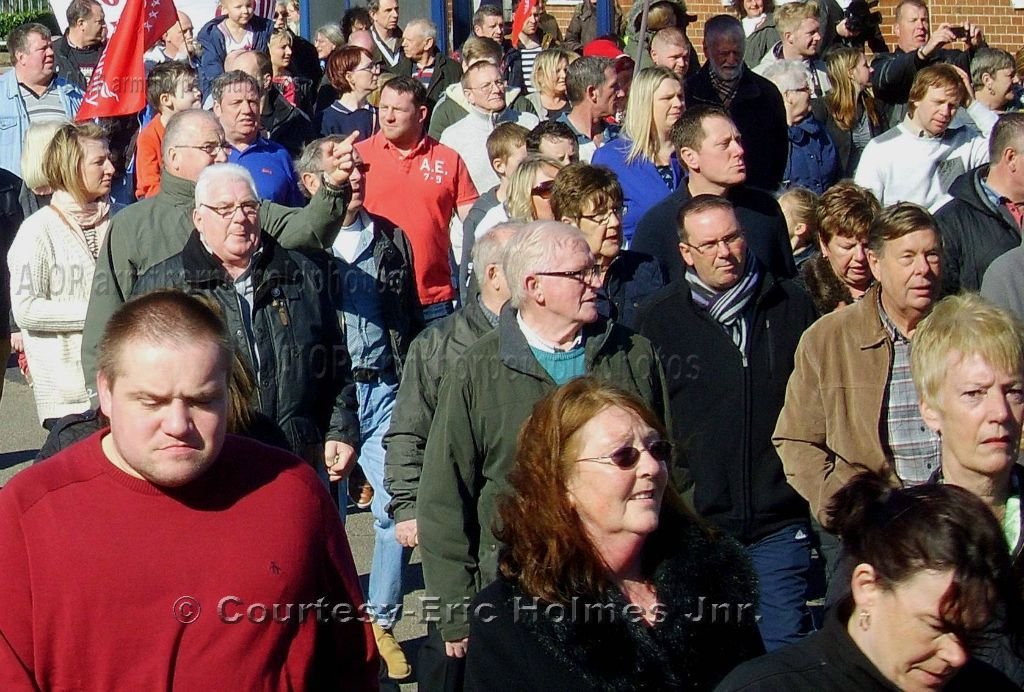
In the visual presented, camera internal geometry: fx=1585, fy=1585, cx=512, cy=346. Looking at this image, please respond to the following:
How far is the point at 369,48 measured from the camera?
12.1 meters

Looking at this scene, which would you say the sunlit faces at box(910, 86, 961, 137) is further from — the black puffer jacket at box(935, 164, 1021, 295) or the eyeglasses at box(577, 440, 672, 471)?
the eyeglasses at box(577, 440, 672, 471)

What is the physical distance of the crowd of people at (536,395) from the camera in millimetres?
3281

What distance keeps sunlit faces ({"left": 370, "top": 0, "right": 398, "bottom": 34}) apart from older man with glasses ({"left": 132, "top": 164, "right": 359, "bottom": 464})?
7.91 m

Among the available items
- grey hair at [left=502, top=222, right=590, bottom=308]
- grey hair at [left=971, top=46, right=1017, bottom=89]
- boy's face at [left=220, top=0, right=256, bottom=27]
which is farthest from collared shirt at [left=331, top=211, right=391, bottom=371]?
grey hair at [left=971, top=46, right=1017, bottom=89]

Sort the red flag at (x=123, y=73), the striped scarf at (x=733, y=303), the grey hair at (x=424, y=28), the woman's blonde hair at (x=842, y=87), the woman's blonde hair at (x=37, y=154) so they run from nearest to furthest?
1. the striped scarf at (x=733, y=303)
2. the woman's blonde hair at (x=37, y=154)
3. the red flag at (x=123, y=73)
4. the woman's blonde hair at (x=842, y=87)
5. the grey hair at (x=424, y=28)

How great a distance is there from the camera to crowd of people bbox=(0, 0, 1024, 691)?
3.28 metres

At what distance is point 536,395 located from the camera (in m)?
4.75

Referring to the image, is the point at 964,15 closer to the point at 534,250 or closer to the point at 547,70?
the point at 547,70

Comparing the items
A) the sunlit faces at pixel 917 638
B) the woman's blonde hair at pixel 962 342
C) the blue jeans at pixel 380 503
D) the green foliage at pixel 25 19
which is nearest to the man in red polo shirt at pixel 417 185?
the blue jeans at pixel 380 503

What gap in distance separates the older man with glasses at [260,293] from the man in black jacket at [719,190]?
5.23 ft

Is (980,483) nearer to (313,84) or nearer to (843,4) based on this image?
(313,84)

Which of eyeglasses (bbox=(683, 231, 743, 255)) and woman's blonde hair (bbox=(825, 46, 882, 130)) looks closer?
eyeglasses (bbox=(683, 231, 743, 255))

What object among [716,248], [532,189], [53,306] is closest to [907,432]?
[716,248]

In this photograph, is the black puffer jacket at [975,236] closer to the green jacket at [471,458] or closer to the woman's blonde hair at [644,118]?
the woman's blonde hair at [644,118]
